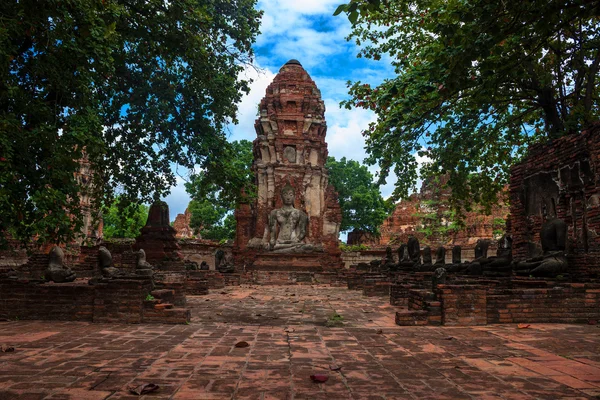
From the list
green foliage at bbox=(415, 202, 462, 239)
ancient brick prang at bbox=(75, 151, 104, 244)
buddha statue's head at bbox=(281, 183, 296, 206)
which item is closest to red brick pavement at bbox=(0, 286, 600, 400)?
ancient brick prang at bbox=(75, 151, 104, 244)

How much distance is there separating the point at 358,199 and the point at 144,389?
35.9 m

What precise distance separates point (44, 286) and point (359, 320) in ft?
15.3

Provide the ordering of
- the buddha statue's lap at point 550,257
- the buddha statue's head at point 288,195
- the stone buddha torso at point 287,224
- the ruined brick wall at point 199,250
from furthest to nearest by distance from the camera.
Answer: the ruined brick wall at point 199,250
the buddha statue's head at point 288,195
the stone buddha torso at point 287,224
the buddha statue's lap at point 550,257

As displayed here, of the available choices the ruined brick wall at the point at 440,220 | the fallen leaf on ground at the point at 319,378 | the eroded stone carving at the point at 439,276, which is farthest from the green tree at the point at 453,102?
the ruined brick wall at the point at 440,220

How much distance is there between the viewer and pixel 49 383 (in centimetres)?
343

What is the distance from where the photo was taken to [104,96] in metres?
10.5

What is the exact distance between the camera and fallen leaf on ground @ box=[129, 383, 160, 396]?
322 cm

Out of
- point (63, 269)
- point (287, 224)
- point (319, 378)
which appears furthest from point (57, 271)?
point (287, 224)

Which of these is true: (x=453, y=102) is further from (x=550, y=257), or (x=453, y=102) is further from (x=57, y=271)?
(x=57, y=271)

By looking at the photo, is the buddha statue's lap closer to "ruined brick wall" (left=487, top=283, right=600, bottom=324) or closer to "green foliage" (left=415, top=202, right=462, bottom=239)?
"ruined brick wall" (left=487, top=283, right=600, bottom=324)

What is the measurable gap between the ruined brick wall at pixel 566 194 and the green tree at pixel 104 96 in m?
8.43

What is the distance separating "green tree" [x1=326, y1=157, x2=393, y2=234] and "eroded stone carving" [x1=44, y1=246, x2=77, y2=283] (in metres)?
31.6

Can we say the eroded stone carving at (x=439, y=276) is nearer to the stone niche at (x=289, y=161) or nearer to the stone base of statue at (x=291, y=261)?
the stone base of statue at (x=291, y=261)

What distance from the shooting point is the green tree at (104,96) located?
18.8ft
